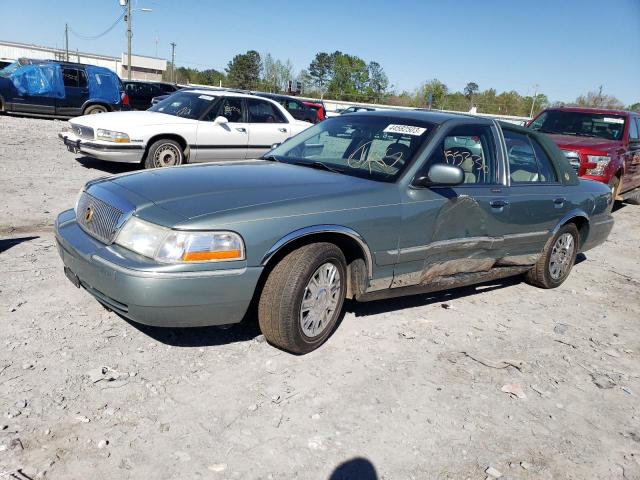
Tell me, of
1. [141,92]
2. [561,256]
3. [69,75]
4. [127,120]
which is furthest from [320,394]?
[141,92]

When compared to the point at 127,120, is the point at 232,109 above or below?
above

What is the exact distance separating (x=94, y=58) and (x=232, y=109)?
2927 inches

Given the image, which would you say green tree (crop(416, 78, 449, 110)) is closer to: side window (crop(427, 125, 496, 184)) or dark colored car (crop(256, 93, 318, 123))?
dark colored car (crop(256, 93, 318, 123))

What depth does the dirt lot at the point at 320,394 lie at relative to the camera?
257 centimetres

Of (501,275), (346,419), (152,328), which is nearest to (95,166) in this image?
(152,328)

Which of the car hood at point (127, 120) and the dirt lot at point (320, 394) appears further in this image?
the car hood at point (127, 120)

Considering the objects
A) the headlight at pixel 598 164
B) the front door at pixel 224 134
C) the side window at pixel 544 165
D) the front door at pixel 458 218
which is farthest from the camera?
the front door at pixel 224 134

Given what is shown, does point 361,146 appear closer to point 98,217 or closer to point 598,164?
point 98,217

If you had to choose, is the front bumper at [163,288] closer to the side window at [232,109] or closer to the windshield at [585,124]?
the side window at [232,109]

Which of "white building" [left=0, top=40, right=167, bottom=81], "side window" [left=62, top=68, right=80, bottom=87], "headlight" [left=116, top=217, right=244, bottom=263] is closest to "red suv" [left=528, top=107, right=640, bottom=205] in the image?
"headlight" [left=116, top=217, right=244, bottom=263]

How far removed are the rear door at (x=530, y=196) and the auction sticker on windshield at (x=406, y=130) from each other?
101 cm

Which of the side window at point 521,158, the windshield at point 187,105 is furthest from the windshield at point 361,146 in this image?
the windshield at point 187,105

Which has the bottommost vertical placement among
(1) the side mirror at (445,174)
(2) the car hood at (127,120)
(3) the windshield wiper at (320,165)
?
(2) the car hood at (127,120)

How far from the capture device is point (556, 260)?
556 centimetres
